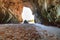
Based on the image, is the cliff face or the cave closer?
the cave

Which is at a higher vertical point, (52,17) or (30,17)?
(52,17)

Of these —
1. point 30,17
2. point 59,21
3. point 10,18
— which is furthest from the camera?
point 30,17

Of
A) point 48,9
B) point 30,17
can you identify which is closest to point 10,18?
point 48,9

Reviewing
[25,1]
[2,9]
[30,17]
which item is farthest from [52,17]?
[30,17]

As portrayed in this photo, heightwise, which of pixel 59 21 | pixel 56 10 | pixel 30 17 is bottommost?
pixel 30 17

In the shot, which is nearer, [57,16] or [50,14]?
[57,16]

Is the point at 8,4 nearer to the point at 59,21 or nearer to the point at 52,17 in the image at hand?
the point at 52,17

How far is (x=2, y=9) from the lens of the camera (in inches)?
624

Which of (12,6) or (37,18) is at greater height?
(12,6)

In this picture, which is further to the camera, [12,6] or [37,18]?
[12,6]

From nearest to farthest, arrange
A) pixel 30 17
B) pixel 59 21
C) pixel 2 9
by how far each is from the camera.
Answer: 1. pixel 59 21
2. pixel 2 9
3. pixel 30 17

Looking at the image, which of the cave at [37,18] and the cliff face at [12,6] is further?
the cliff face at [12,6]

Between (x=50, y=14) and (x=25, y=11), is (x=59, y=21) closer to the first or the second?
(x=50, y=14)

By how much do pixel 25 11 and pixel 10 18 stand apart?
61.9ft
